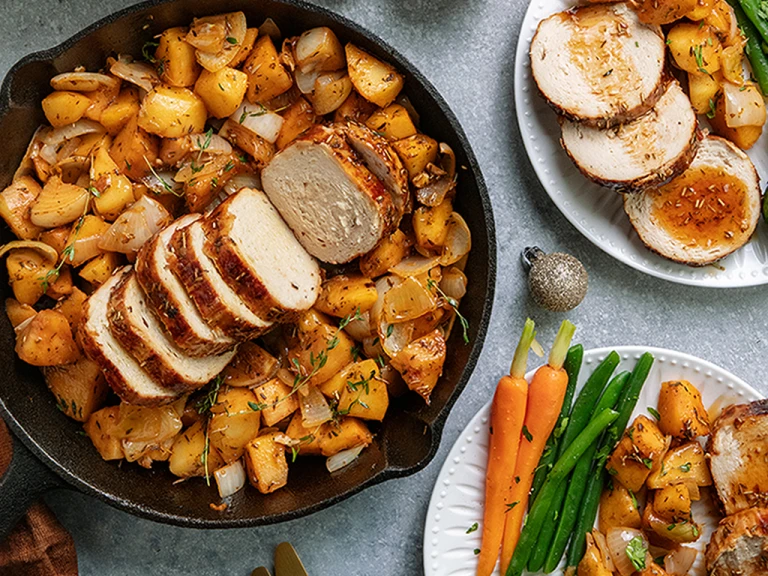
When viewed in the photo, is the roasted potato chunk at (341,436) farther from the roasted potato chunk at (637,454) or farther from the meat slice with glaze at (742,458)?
the meat slice with glaze at (742,458)

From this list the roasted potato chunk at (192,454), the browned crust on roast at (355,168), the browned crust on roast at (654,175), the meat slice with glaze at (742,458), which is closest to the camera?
the browned crust on roast at (355,168)

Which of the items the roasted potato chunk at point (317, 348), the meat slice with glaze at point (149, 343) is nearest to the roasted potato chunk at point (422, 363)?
the roasted potato chunk at point (317, 348)

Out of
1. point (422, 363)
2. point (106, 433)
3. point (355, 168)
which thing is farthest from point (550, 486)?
point (106, 433)

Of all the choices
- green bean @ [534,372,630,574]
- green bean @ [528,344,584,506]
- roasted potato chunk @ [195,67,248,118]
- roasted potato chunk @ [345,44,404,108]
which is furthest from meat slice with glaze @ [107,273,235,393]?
green bean @ [534,372,630,574]

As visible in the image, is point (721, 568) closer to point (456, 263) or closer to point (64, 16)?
point (456, 263)

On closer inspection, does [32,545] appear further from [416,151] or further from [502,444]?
[416,151]

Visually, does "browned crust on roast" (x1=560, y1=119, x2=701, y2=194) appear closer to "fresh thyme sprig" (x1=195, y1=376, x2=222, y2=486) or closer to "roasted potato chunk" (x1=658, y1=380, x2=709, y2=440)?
"roasted potato chunk" (x1=658, y1=380, x2=709, y2=440)
